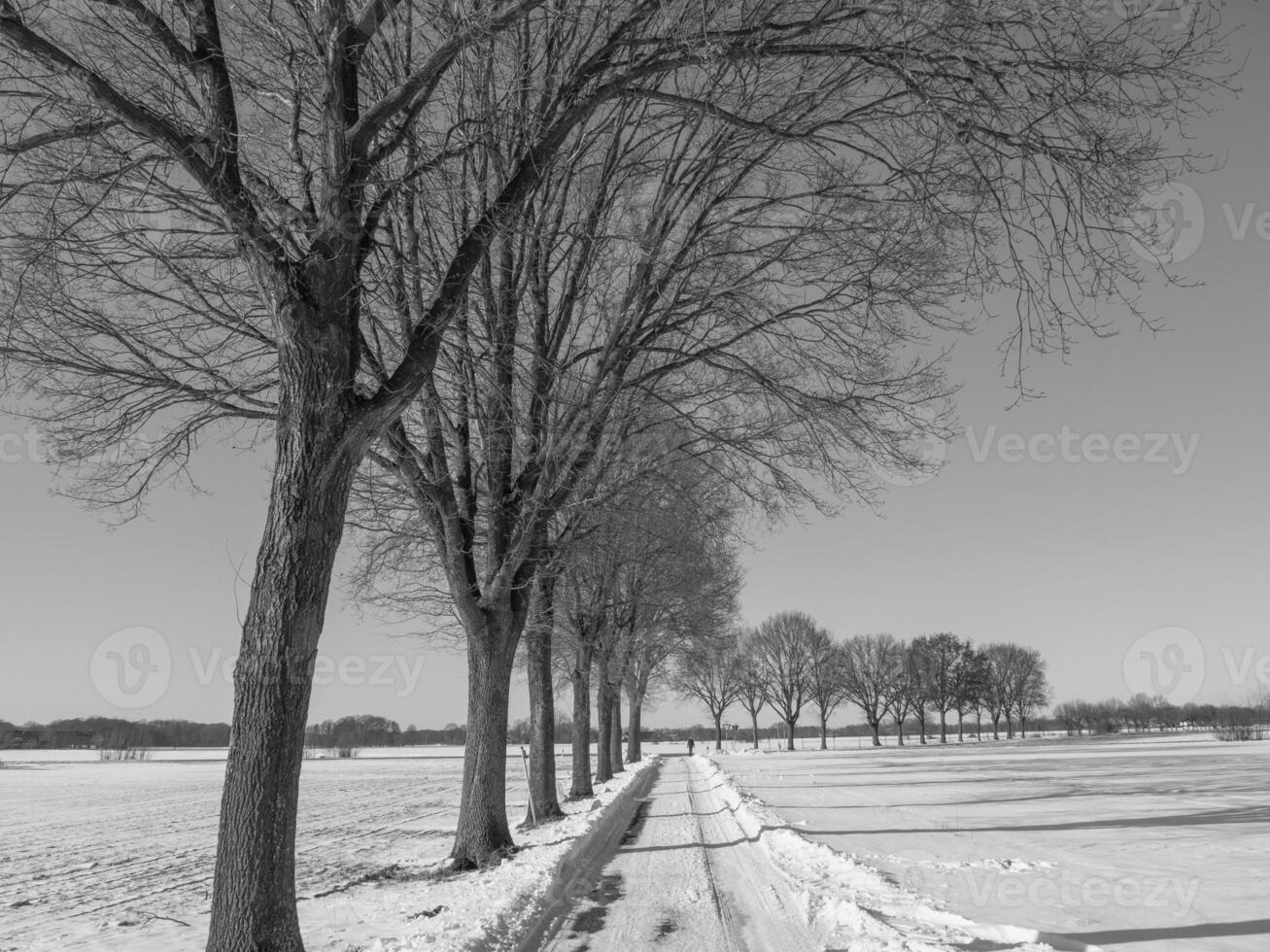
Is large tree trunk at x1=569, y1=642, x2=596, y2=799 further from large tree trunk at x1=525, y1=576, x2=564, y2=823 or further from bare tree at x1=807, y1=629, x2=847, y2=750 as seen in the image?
bare tree at x1=807, y1=629, x2=847, y2=750

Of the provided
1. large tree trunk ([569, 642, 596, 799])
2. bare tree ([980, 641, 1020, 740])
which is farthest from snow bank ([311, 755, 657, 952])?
bare tree ([980, 641, 1020, 740])

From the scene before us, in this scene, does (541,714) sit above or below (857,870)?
above

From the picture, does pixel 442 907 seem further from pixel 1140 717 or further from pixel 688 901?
pixel 1140 717

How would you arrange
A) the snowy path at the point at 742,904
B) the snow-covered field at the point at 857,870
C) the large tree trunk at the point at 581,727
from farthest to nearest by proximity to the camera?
1. the large tree trunk at the point at 581,727
2. the snow-covered field at the point at 857,870
3. the snowy path at the point at 742,904

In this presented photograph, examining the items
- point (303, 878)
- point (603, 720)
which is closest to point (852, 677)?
point (603, 720)

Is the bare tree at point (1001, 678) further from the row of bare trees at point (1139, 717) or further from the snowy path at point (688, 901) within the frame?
the snowy path at point (688, 901)

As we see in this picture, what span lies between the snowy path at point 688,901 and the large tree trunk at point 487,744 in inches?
69.5

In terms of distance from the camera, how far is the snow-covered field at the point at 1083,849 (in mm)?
6199

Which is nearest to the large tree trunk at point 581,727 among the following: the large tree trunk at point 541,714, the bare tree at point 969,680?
the large tree trunk at point 541,714

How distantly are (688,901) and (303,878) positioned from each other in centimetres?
586

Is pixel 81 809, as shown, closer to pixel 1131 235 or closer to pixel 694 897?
pixel 694 897

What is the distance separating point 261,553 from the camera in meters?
5.63

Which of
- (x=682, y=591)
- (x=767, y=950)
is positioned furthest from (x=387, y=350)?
(x=682, y=591)

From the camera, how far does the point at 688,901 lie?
26.1ft
